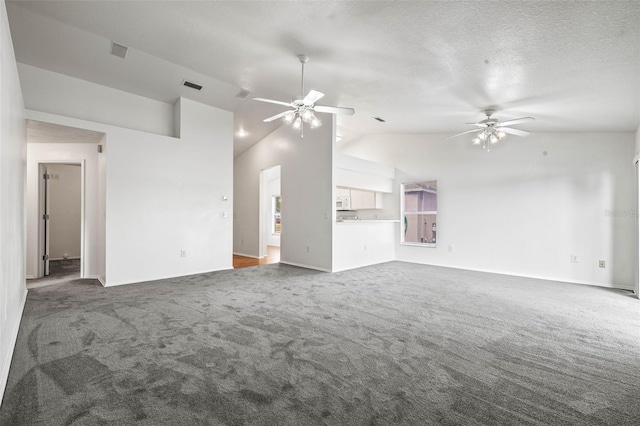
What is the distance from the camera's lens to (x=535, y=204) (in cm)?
575

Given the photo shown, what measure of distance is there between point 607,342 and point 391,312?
2.01 meters

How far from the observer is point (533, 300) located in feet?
13.6

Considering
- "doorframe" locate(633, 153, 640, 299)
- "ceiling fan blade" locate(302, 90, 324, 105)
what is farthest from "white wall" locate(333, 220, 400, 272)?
"doorframe" locate(633, 153, 640, 299)

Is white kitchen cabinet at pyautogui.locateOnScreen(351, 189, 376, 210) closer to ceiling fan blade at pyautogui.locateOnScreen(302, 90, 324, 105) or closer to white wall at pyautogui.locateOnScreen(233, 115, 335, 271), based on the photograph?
white wall at pyautogui.locateOnScreen(233, 115, 335, 271)

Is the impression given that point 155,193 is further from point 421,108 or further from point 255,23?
point 421,108

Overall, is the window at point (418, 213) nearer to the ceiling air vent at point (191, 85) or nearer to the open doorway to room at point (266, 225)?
the open doorway to room at point (266, 225)

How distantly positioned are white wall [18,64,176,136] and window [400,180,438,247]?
5.74 meters

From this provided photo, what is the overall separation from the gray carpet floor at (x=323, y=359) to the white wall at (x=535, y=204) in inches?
46.8

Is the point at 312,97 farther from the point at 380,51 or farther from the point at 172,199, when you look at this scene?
the point at 172,199

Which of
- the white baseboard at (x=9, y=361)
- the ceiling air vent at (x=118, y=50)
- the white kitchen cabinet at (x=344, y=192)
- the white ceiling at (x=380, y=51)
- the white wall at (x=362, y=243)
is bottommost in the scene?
the white baseboard at (x=9, y=361)

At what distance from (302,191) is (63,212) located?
645 centimetres

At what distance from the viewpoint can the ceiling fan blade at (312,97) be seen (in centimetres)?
331

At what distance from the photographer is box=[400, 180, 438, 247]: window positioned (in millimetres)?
7383

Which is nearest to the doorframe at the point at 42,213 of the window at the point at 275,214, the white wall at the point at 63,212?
the white wall at the point at 63,212
